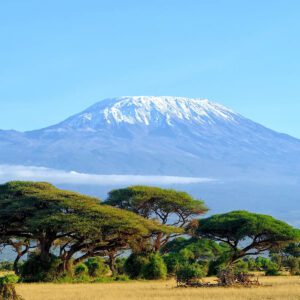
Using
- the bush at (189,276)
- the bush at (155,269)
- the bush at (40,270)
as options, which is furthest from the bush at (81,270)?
the bush at (189,276)

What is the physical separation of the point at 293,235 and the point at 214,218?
822 cm

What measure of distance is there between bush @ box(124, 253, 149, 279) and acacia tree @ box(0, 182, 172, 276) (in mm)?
1060

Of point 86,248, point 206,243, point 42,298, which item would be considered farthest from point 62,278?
point 206,243

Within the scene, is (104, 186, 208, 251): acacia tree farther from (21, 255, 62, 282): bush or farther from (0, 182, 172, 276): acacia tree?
(21, 255, 62, 282): bush

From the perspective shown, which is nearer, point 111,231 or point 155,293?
point 155,293

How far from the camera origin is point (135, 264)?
48.2 metres

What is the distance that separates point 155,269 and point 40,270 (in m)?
7.74

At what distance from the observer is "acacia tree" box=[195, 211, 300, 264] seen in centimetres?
5441

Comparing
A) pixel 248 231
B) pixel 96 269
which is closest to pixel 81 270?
pixel 96 269

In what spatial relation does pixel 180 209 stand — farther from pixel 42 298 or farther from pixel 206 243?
pixel 42 298

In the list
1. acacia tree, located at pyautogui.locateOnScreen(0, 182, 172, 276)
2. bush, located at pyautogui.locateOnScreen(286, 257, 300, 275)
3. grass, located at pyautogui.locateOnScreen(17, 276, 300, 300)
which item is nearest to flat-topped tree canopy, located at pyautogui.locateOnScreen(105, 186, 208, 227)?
acacia tree, located at pyautogui.locateOnScreen(0, 182, 172, 276)

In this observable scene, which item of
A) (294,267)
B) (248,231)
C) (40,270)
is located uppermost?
(248,231)

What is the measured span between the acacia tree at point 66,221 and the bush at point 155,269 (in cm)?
188

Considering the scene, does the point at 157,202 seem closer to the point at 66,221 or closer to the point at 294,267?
the point at 294,267
